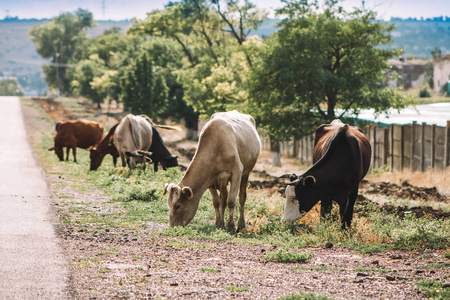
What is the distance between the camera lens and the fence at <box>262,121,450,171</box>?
21.5 metres

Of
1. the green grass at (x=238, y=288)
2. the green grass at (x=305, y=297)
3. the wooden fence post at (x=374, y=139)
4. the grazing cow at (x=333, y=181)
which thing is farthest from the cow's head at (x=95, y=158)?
the green grass at (x=305, y=297)

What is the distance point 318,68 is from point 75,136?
35.3 feet

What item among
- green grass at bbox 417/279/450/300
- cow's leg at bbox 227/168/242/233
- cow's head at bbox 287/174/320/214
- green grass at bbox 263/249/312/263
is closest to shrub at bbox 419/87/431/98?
cow's head at bbox 287/174/320/214

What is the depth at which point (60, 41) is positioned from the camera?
102 m

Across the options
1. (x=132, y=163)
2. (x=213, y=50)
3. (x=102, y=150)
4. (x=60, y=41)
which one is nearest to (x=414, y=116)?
(x=213, y=50)

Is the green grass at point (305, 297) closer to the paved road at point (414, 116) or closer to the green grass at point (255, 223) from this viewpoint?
the green grass at point (255, 223)

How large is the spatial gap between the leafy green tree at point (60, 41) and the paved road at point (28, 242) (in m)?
A: 86.0

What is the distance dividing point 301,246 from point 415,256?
1.90 m

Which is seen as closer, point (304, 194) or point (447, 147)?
point (304, 194)

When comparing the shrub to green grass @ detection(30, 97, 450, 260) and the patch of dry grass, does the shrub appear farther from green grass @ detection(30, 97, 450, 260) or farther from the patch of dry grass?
green grass @ detection(30, 97, 450, 260)

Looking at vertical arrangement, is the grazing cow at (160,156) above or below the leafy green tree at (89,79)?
below

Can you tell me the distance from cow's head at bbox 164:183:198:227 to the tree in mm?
15024

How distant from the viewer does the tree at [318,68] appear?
24750 mm

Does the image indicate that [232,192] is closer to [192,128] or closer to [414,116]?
[414,116]
